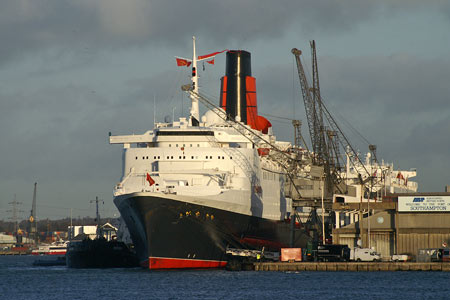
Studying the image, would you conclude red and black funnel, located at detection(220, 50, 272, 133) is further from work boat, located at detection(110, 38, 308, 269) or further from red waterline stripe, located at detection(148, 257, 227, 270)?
red waterline stripe, located at detection(148, 257, 227, 270)

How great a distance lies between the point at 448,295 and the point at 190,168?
2666 cm

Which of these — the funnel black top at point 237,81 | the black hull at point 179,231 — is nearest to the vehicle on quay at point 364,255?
the black hull at point 179,231

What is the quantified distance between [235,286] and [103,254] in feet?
102

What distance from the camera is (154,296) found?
172 ft

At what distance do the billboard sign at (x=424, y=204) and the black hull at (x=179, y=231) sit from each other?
13297 mm

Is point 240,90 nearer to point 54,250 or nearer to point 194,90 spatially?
point 194,90

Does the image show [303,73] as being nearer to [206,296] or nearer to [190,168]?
[190,168]

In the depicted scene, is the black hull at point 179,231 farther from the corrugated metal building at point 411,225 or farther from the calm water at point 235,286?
the corrugated metal building at point 411,225

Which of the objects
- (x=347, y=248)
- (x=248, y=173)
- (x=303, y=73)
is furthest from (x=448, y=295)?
(x=303, y=73)

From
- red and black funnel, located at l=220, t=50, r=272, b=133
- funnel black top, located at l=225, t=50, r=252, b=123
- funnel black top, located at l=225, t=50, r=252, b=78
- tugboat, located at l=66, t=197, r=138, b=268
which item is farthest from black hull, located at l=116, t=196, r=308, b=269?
funnel black top, located at l=225, t=50, r=252, b=78

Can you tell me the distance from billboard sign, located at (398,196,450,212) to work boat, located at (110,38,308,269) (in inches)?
481

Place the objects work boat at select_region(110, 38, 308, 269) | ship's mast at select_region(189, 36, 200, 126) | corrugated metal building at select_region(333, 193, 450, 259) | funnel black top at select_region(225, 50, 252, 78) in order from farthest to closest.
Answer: funnel black top at select_region(225, 50, 252, 78)
ship's mast at select_region(189, 36, 200, 126)
corrugated metal building at select_region(333, 193, 450, 259)
work boat at select_region(110, 38, 308, 269)

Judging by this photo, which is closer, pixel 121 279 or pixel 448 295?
pixel 448 295

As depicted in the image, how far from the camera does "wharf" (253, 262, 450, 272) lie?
6825 centimetres
